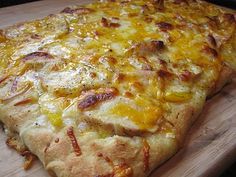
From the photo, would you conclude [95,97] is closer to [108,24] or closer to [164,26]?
[108,24]

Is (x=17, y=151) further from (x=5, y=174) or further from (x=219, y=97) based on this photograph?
(x=219, y=97)

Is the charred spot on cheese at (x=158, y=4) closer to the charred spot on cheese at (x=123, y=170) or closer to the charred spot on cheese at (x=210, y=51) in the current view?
the charred spot on cheese at (x=210, y=51)

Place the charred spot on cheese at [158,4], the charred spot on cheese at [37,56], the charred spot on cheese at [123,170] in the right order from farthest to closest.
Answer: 1. the charred spot on cheese at [158,4]
2. the charred spot on cheese at [37,56]
3. the charred spot on cheese at [123,170]

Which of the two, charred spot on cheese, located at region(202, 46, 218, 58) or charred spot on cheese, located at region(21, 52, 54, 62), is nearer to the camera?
charred spot on cheese, located at region(21, 52, 54, 62)

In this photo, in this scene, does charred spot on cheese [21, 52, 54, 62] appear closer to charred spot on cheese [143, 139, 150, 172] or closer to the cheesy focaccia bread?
the cheesy focaccia bread

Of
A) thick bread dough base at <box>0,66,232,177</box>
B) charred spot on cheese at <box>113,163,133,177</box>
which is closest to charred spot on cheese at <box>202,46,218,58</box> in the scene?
thick bread dough base at <box>0,66,232,177</box>

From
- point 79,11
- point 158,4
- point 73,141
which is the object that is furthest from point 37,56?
point 158,4

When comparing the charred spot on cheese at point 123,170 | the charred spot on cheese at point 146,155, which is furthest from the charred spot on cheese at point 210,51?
the charred spot on cheese at point 123,170
